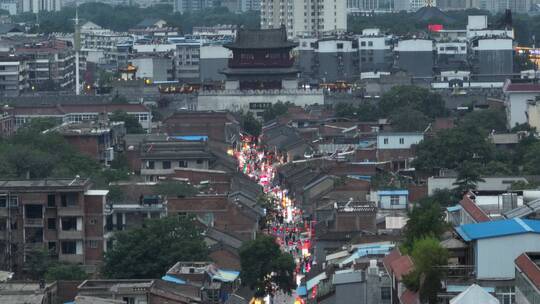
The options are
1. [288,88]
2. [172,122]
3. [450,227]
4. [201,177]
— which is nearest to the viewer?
[450,227]

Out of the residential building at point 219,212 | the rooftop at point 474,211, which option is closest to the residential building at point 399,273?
the rooftop at point 474,211

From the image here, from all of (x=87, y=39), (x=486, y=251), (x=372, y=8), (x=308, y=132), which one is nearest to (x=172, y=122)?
(x=308, y=132)

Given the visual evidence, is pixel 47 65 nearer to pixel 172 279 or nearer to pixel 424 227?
pixel 172 279

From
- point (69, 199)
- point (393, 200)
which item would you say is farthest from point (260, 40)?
point (69, 199)

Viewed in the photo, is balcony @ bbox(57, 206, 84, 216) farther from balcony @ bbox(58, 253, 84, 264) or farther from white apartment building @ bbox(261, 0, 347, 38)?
white apartment building @ bbox(261, 0, 347, 38)

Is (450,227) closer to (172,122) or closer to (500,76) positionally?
(172,122)

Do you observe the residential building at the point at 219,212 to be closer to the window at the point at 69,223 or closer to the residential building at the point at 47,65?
the window at the point at 69,223
